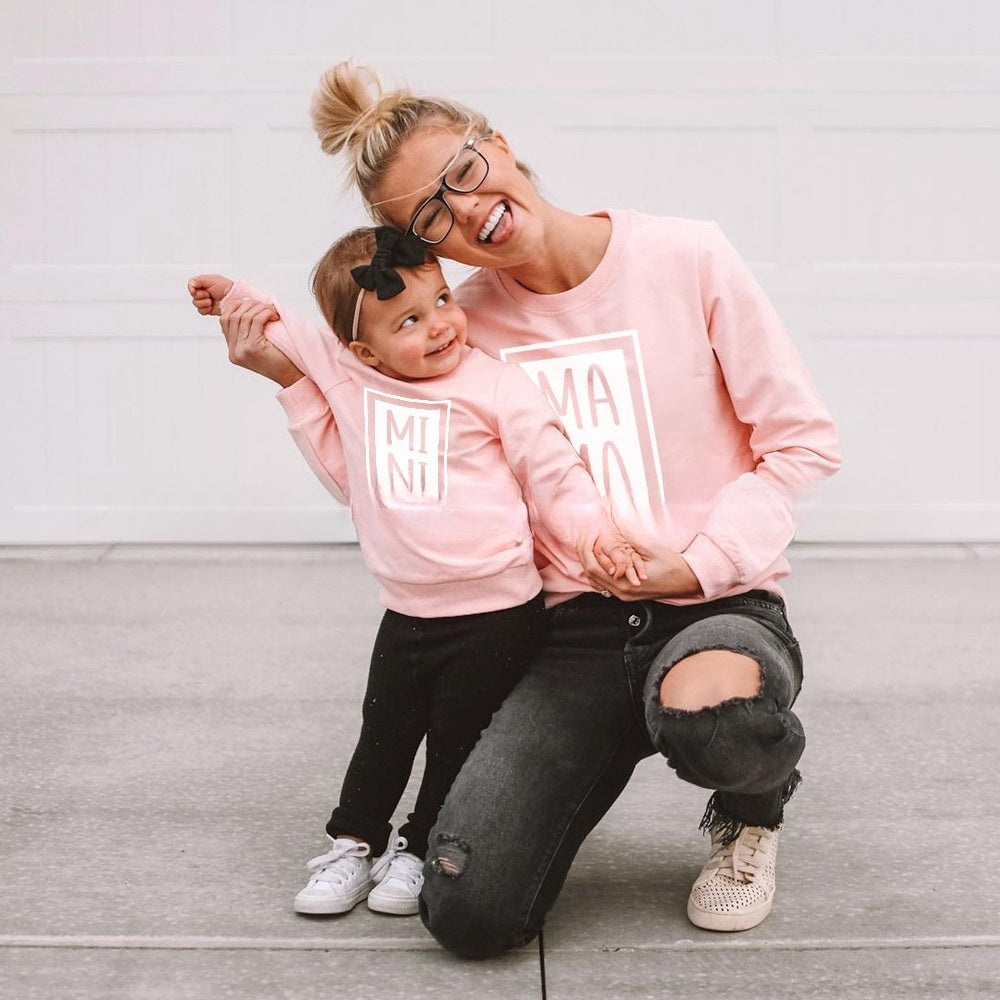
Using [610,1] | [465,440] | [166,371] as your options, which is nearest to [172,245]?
[166,371]

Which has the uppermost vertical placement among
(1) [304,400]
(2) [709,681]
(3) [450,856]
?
(1) [304,400]

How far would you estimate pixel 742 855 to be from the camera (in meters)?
2.07

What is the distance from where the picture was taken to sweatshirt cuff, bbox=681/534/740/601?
1.98 meters

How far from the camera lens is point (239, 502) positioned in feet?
16.6

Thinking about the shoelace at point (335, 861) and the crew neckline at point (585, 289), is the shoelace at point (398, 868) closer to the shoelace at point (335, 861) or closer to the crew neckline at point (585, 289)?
the shoelace at point (335, 861)

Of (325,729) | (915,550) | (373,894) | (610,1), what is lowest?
(915,550)

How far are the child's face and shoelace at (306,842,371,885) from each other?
2.26 ft

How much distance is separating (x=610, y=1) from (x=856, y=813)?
3.15 m

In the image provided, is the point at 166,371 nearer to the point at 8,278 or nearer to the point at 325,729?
the point at 8,278

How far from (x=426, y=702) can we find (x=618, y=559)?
0.38 metres

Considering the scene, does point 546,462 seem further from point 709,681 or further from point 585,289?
point 709,681

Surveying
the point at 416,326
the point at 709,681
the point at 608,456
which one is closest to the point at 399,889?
the point at 709,681

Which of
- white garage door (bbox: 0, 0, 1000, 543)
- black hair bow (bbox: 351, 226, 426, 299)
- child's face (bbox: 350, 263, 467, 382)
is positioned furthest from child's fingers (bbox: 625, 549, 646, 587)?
white garage door (bbox: 0, 0, 1000, 543)

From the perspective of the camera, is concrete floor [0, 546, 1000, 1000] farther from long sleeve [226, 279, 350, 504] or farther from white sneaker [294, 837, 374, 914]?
long sleeve [226, 279, 350, 504]
